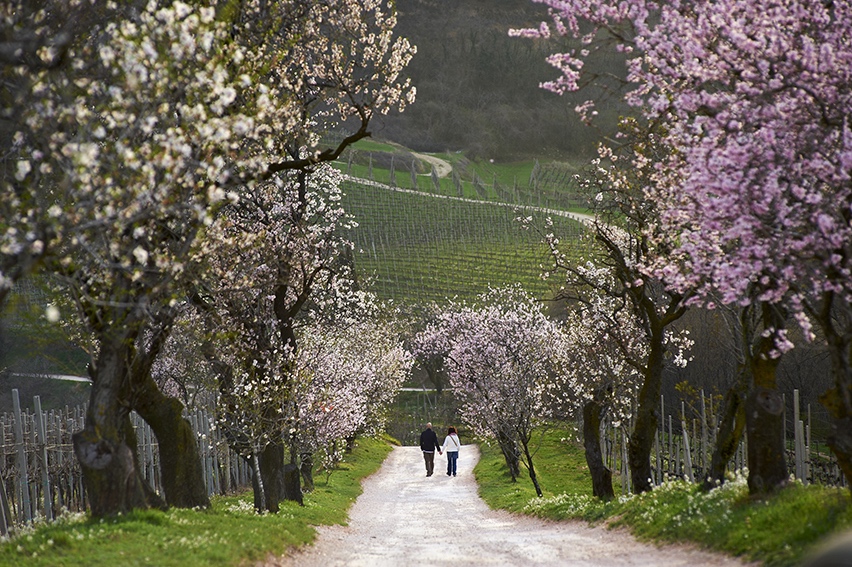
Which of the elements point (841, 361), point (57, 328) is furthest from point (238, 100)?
point (841, 361)

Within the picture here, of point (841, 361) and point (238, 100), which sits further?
point (238, 100)

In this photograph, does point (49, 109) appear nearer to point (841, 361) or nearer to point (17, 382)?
point (841, 361)

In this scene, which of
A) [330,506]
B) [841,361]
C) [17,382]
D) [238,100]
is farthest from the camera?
[17,382]

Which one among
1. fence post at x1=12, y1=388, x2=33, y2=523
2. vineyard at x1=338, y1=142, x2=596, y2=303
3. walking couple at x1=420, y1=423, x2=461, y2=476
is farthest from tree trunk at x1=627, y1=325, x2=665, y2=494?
vineyard at x1=338, y1=142, x2=596, y2=303

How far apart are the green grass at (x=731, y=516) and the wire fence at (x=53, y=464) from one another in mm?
9170

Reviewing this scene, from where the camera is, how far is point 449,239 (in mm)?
104312

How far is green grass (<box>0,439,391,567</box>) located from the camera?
10.6 m

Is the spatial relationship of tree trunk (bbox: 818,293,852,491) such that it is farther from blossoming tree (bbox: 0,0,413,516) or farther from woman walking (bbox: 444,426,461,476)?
woman walking (bbox: 444,426,461,476)

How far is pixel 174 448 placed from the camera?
16.7 metres

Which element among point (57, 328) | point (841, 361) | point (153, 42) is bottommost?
point (841, 361)

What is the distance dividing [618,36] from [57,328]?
9.61m

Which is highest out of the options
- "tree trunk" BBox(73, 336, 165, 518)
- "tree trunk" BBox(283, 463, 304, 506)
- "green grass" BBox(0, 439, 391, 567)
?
"tree trunk" BBox(73, 336, 165, 518)

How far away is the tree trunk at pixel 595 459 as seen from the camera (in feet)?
77.8

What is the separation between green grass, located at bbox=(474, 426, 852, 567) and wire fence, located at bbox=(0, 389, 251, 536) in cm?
917
